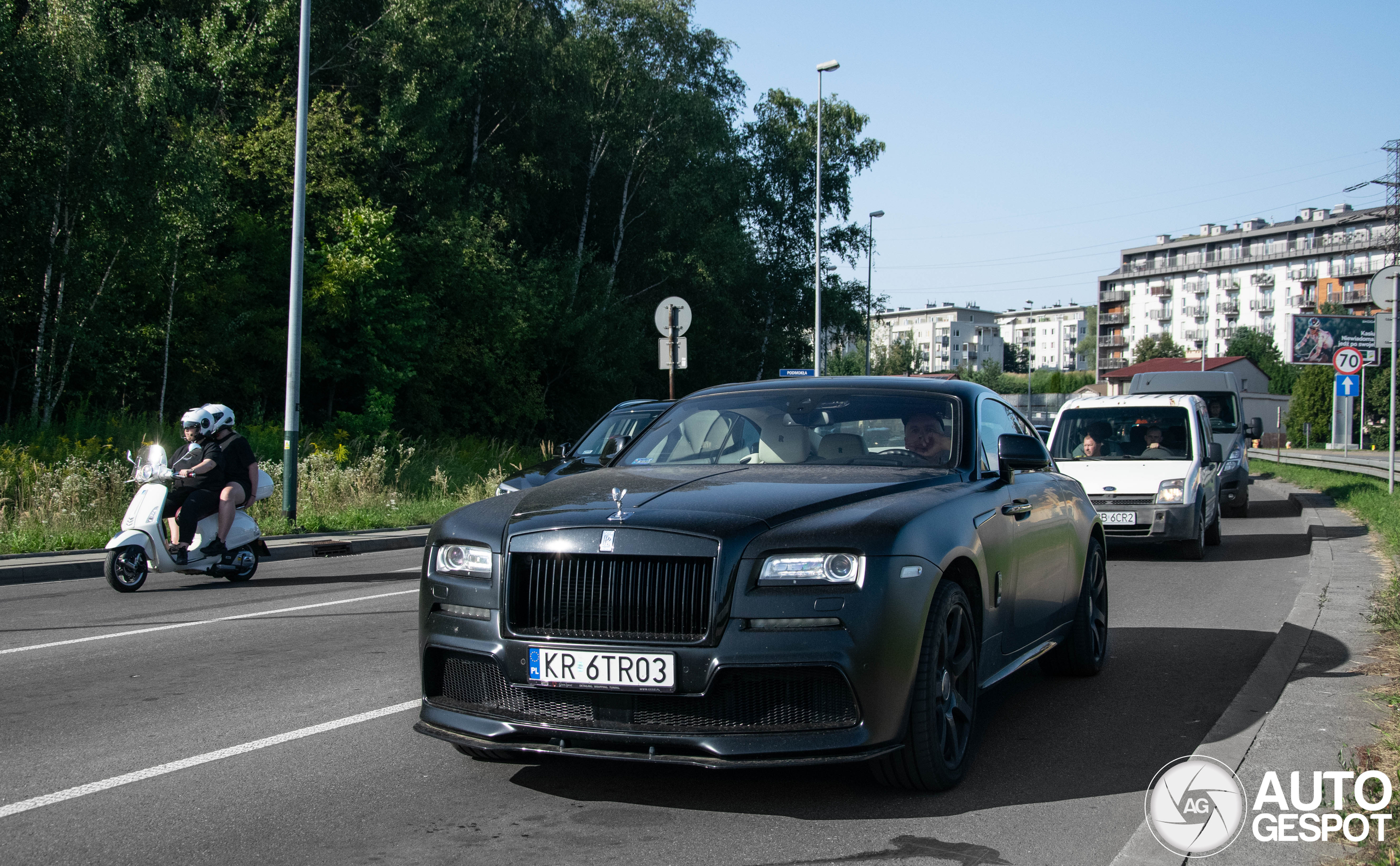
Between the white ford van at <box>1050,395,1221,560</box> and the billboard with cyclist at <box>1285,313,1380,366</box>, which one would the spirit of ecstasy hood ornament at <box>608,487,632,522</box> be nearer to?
the white ford van at <box>1050,395,1221,560</box>

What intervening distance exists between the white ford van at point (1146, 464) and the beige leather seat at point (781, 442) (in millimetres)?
8233

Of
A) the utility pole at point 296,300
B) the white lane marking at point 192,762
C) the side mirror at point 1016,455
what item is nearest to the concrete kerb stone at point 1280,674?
the side mirror at point 1016,455

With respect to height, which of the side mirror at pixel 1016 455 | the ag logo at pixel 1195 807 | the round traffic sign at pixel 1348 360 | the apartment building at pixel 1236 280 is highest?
the apartment building at pixel 1236 280

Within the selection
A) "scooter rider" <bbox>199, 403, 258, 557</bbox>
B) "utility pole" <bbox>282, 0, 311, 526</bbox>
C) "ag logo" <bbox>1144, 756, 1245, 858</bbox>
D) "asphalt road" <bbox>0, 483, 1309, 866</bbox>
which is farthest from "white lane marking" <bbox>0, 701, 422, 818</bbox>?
"utility pole" <bbox>282, 0, 311, 526</bbox>

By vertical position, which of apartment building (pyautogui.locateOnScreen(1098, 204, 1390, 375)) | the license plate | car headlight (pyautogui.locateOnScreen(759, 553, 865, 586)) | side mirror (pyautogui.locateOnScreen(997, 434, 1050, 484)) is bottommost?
the license plate

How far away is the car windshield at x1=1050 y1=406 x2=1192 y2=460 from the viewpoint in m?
14.8

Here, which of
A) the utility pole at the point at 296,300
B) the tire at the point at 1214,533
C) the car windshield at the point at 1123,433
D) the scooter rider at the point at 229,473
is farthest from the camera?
the utility pole at the point at 296,300

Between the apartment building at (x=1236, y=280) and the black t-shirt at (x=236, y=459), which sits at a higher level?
the apartment building at (x=1236, y=280)

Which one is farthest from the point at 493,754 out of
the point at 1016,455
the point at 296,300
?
the point at 296,300

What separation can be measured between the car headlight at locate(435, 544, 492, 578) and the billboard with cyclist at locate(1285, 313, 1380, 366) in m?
64.3

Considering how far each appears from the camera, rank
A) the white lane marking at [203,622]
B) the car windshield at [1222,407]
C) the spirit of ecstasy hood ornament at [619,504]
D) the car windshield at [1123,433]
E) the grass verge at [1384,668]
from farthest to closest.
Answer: the car windshield at [1222,407] → the car windshield at [1123,433] → the white lane marking at [203,622] → the spirit of ecstasy hood ornament at [619,504] → the grass verge at [1384,668]

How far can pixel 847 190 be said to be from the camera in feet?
178

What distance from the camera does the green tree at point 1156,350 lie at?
13188 cm

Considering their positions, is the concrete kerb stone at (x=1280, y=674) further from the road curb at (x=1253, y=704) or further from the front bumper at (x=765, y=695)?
the front bumper at (x=765, y=695)
